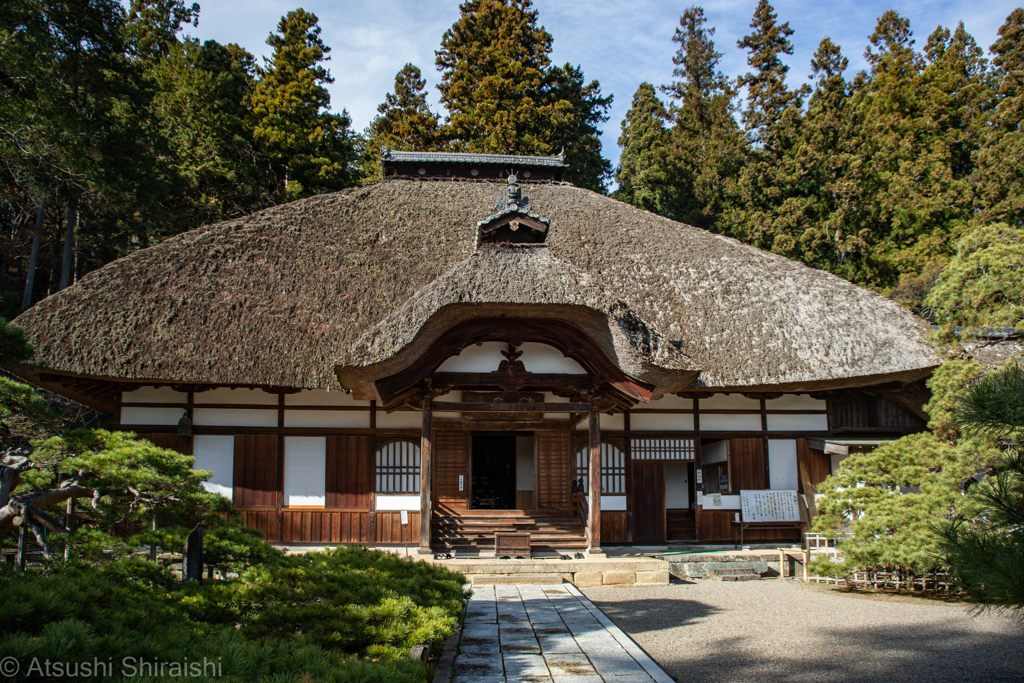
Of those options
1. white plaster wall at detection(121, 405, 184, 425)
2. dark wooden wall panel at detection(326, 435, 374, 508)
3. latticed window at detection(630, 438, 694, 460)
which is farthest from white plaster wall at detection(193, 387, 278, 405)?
latticed window at detection(630, 438, 694, 460)

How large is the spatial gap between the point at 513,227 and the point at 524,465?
5588mm

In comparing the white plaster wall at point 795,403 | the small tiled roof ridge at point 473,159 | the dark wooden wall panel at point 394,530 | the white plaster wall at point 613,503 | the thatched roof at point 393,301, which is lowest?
the dark wooden wall panel at point 394,530

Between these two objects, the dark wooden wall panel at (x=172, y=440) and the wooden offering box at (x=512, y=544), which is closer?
the wooden offering box at (x=512, y=544)

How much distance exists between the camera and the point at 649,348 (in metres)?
8.97

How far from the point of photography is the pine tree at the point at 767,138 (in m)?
23.2

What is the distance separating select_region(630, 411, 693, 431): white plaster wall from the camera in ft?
39.6

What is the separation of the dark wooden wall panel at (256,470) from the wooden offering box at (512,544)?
13.1ft

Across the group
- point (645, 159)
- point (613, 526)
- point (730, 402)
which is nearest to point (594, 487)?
point (613, 526)

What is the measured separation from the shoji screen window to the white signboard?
752cm

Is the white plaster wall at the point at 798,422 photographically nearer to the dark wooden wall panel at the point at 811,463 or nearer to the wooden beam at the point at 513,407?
the dark wooden wall panel at the point at 811,463

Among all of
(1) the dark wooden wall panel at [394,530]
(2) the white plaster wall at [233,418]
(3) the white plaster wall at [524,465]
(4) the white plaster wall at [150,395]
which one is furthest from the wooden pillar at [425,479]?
(4) the white plaster wall at [150,395]

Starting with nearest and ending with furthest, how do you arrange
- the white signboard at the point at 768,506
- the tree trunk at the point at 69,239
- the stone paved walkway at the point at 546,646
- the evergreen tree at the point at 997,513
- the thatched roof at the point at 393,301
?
the evergreen tree at the point at 997,513
the stone paved walkway at the point at 546,646
the thatched roof at the point at 393,301
the white signboard at the point at 768,506
the tree trunk at the point at 69,239

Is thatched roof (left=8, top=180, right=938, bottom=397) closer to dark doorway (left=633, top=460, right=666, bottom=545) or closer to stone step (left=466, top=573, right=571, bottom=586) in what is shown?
dark doorway (left=633, top=460, right=666, bottom=545)

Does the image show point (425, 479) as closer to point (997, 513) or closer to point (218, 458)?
point (218, 458)
